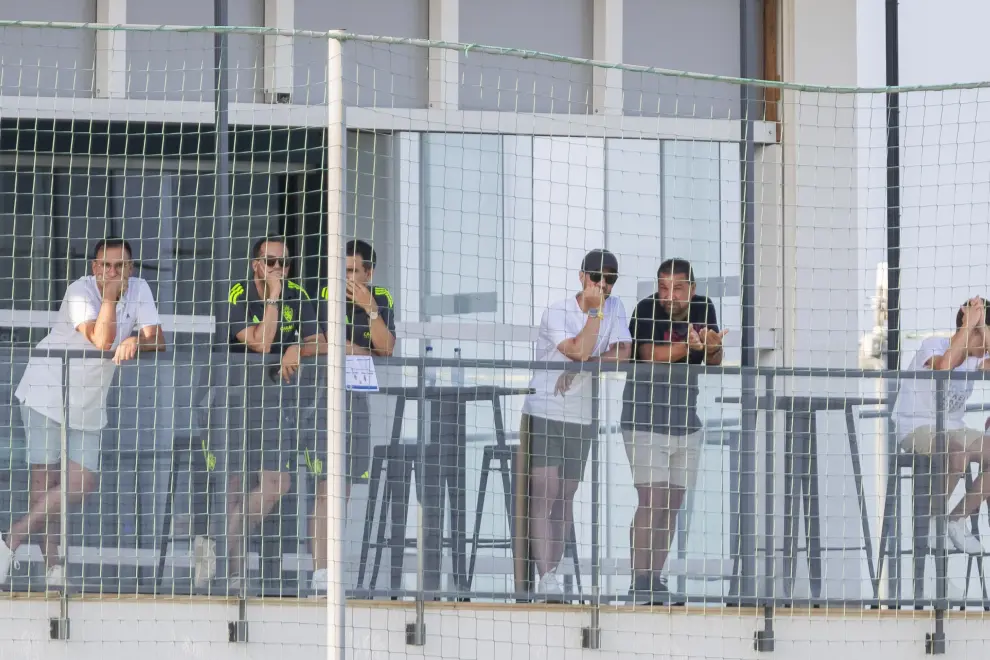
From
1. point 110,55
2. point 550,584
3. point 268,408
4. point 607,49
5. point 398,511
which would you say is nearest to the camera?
point 268,408

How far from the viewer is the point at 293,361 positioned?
235 inches

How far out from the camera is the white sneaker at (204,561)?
602cm

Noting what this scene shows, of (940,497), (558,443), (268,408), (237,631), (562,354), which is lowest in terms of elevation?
(237,631)

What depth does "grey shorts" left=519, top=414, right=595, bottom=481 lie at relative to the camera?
639 centimetres

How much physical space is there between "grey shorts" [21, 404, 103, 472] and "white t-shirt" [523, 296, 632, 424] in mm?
1683

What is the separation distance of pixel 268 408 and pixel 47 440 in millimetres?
817

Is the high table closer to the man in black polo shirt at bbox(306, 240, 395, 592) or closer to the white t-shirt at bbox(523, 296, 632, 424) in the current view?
the white t-shirt at bbox(523, 296, 632, 424)

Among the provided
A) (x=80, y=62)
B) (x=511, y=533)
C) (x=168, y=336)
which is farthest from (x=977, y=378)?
(x=80, y=62)

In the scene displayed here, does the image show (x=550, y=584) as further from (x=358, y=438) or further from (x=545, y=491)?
(x=358, y=438)

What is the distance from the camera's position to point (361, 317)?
631cm

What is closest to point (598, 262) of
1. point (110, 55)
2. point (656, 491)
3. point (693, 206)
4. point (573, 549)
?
point (656, 491)

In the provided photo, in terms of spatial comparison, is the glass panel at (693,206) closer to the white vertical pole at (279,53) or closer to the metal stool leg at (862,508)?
the metal stool leg at (862,508)

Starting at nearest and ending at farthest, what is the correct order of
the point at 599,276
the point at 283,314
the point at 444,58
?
1. the point at 283,314
2. the point at 599,276
3. the point at 444,58

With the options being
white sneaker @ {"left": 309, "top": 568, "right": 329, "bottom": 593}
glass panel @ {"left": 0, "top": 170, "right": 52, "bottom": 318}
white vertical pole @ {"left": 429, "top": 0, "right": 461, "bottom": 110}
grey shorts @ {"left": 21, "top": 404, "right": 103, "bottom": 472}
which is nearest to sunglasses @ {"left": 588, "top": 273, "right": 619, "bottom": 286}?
white sneaker @ {"left": 309, "top": 568, "right": 329, "bottom": 593}
